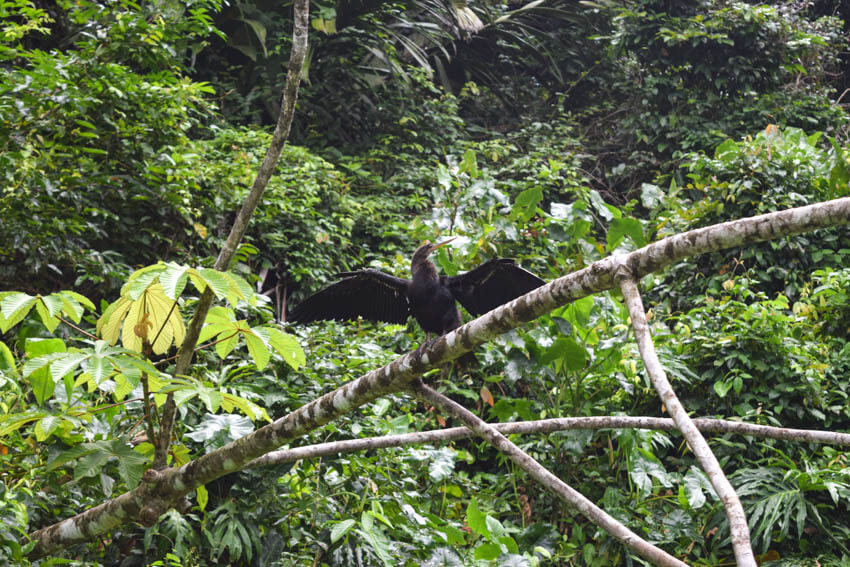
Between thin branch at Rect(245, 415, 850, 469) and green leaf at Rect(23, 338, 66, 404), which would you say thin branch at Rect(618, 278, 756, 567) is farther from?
green leaf at Rect(23, 338, 66, 404)

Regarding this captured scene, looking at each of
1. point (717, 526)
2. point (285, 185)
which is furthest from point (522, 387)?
point (285, 185)

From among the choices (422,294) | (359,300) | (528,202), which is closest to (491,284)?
(422,294)

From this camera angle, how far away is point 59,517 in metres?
2.51

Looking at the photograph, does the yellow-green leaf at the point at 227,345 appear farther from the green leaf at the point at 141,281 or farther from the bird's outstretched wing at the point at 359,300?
the bird's outstretched wing at the point at 359,300

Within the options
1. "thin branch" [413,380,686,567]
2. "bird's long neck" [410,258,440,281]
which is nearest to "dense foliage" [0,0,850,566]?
"thin branch" [413,380,686,567]

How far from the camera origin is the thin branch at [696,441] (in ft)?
3.51

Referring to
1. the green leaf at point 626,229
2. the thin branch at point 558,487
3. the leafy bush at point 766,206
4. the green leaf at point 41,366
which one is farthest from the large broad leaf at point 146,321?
the leafy bush at point 766,206

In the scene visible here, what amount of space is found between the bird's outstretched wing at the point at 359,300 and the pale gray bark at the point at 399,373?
2.95 ft

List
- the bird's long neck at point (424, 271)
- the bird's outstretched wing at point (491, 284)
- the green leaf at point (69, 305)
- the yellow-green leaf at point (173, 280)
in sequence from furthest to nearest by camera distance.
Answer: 1. the bird's long neck at point (424, 271)
2. the bird's outstretched wing at point (491, 284)
3. the green leaf at point (69, 305)
4. the yellow-green leaf at point (173, 280)

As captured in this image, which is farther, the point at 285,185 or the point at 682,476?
the point at 285,185

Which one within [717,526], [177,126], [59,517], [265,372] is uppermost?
[177,126]

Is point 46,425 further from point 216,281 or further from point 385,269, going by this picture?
point 385,269

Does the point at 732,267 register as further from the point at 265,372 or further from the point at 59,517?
the point at 59,517

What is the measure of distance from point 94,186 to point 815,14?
7.96 metres
